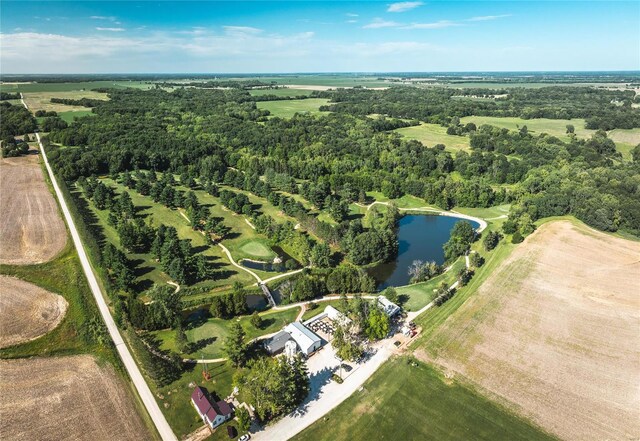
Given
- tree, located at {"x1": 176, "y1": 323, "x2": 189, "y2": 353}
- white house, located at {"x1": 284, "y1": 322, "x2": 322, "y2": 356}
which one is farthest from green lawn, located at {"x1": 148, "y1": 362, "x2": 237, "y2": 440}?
white house, located at {"x1": 284, "y1": 322, "x2": 322, "y2": 356}

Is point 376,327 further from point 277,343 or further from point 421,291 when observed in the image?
point 421,291

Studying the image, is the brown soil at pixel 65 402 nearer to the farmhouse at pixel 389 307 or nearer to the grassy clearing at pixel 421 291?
the farmhouse at pixel 389 307

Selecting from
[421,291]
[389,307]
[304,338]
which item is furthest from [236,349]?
[421,291]

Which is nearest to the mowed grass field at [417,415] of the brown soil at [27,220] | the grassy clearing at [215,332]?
the grassy clearing at [215,332]

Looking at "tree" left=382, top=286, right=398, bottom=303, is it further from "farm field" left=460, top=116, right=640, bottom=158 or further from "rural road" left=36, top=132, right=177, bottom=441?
"farm field" left=460, top=116, right=640, bottom=158

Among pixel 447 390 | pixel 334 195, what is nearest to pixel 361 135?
pixel 334 195

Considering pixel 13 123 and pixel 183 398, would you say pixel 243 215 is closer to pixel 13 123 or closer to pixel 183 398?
pixel 183 398

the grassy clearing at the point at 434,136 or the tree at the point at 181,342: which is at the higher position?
the grassy clearing at the point at 434,136
